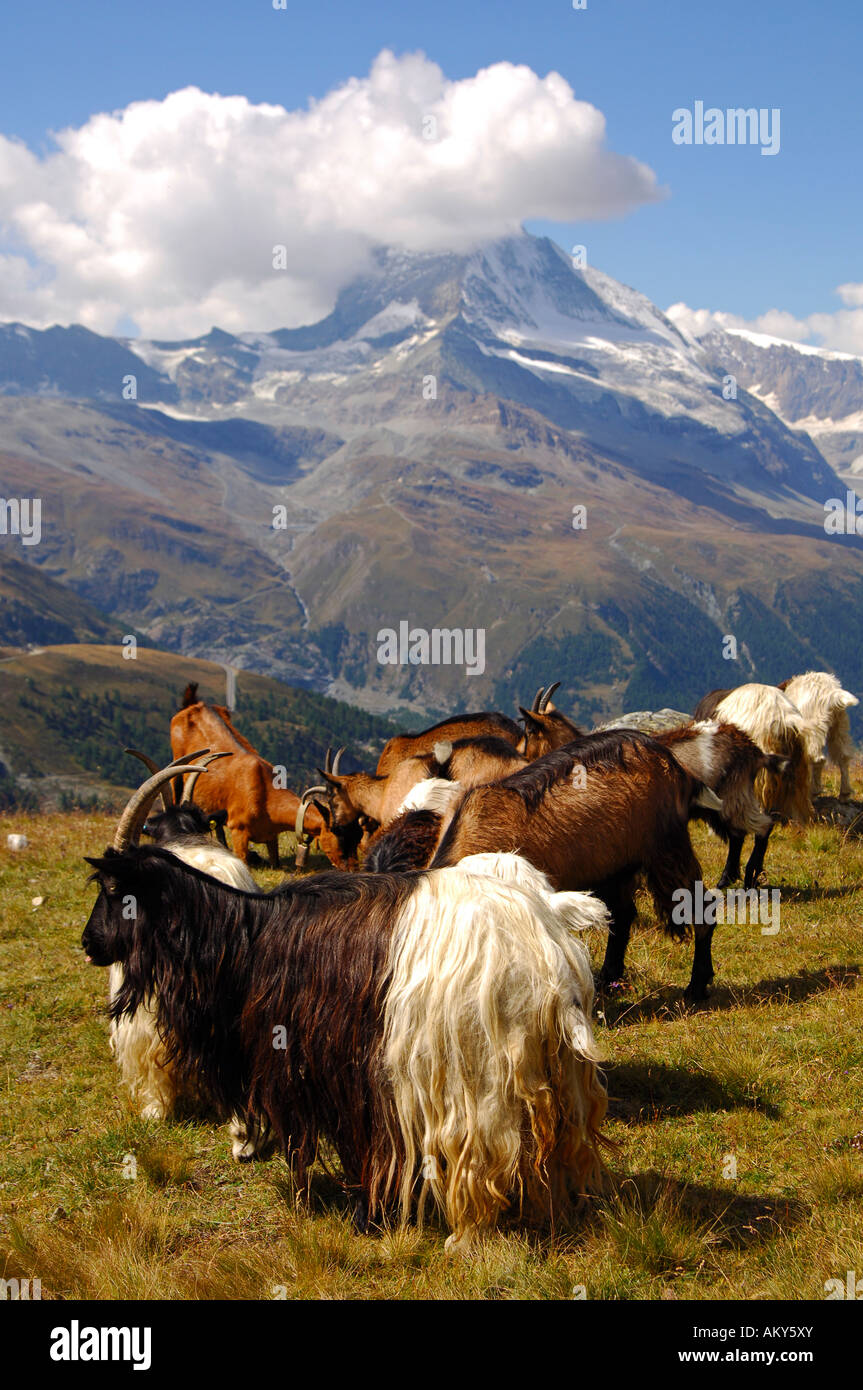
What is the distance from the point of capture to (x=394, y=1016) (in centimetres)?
534

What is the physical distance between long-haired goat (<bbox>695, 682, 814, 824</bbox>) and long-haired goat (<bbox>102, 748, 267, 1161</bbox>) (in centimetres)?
712

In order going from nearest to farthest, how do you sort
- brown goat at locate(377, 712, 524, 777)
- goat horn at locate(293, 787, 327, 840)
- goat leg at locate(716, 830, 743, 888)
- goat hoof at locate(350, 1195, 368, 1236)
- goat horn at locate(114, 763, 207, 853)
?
goat hoof at locate(350, 1195, 368, 1236), goat horn at locate(114, 763, 207, 853), goat leg at locate(716, 830, 743, 888), goat horn at locate(293, 787, 327, 840), brown goat at locate(377, 712, 524, 777)

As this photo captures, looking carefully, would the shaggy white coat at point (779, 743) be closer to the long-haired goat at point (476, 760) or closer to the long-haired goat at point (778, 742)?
the long-haired goat at point (778, 742)

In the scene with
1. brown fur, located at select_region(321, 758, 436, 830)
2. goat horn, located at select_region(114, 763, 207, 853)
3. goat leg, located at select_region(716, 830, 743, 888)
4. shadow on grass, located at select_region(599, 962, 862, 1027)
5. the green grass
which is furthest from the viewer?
brown fur, located at select_region(321, 758, 436, 830)

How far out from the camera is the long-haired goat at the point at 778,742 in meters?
12.8

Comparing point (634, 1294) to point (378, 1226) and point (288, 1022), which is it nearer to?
point (378, 1226)

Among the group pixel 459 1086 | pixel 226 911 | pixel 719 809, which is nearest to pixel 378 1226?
pixel 459 1086

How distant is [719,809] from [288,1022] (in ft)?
16.8

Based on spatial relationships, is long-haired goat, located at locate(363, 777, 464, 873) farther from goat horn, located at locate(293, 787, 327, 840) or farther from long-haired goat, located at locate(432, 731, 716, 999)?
goat horn, located at locate(293, 787, 327, 840)

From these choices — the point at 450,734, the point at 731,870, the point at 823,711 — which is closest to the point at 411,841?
the point at 731,870

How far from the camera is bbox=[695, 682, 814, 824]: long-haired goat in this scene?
503 inches

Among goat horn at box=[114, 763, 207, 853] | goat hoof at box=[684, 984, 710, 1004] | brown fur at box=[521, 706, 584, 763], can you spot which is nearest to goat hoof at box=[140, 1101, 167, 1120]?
goat horn at box=[114, 763, 207, 853]

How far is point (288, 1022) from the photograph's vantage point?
5.80 metres

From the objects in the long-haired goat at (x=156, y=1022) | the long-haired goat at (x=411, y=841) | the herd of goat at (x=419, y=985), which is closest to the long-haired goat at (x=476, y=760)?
the long-haired goat at (x=411, y=841)
